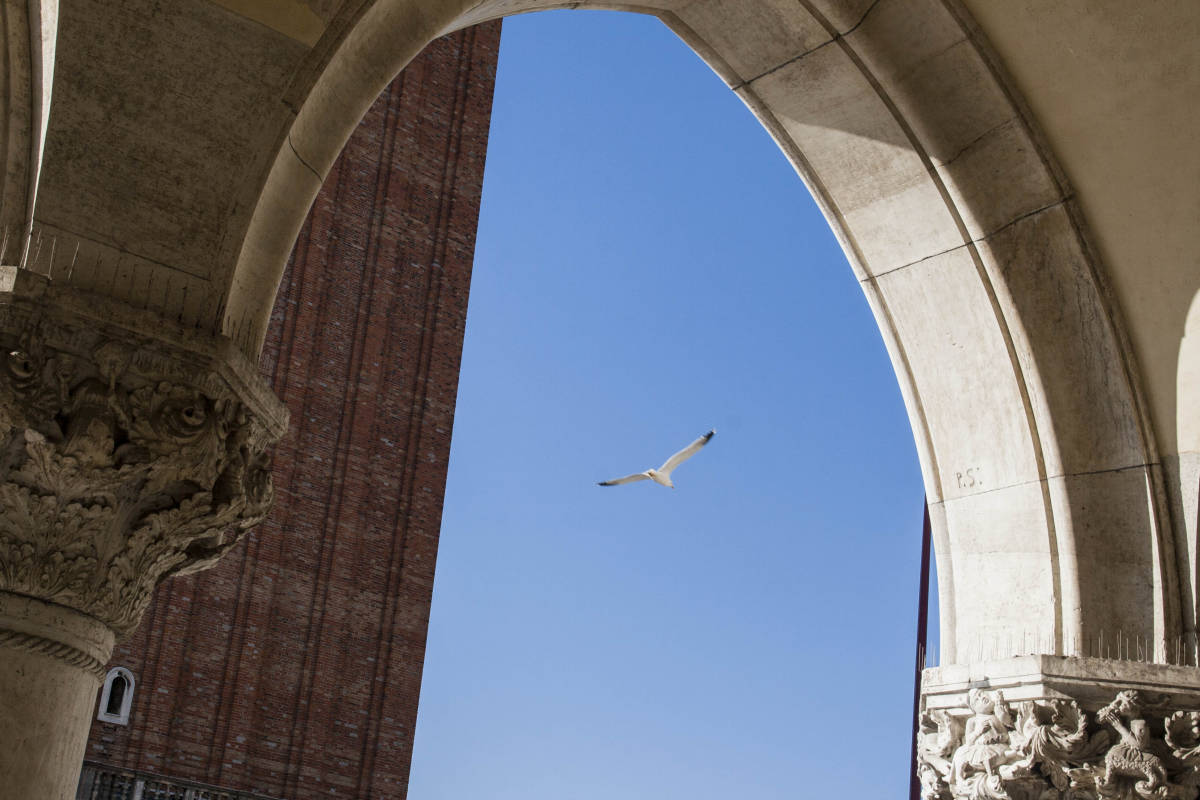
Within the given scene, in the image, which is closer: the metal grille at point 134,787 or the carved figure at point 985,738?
the carved figure at point 985,738

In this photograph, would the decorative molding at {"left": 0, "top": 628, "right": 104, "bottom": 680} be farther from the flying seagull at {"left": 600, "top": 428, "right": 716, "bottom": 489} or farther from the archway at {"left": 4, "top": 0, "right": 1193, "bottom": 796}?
the flying seagull at {"left": 600, "top": 428, "right": 716, "bottom": 489}

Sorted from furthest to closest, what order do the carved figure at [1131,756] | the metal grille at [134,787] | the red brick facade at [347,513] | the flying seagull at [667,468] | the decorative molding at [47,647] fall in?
the red brick facade at [347,513] < the metal grille at [134,787] < the flying seagull at [667,468] < the carved figure at [1131,756] < the decorative molding at [47,647]

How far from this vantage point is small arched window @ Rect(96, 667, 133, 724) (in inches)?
684

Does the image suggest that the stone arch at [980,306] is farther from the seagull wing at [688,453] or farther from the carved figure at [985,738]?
the seagull wing at [688,453]

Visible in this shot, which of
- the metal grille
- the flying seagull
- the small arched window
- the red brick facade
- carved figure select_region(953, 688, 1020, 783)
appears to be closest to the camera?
carved figure select_region(953, 688, 1020, 783)

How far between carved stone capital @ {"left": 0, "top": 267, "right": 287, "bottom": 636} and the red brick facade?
15.7 meters

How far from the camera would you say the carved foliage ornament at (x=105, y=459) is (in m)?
2.54

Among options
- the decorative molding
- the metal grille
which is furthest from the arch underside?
the metal grille

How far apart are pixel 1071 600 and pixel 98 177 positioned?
2.86 metres

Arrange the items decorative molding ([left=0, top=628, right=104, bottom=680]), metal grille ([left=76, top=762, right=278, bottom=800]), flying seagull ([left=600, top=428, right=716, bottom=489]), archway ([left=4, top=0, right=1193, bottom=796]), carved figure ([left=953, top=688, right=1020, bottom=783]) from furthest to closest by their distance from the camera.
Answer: metal grille ([left=76, top=762, right=278, bottom=800]) < flying seagull ([left=600, top=428, right=716, bottom=489]) < archway ([left=4, top=0, right=1193, bottom=796]) < carved figure ([left=953, top=688, right=1020, bottom=783]) < decorative molding ([left=0, top=628, right=104, bottom=680])

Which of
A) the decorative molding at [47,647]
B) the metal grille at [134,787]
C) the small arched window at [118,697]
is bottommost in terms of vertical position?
the decorative molding at [47,647]

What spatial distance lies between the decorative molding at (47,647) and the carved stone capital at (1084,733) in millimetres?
2435

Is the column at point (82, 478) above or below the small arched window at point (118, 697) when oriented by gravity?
below

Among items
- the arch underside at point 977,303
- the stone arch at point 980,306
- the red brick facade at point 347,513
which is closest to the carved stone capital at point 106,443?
the arch underside at point 977,303
